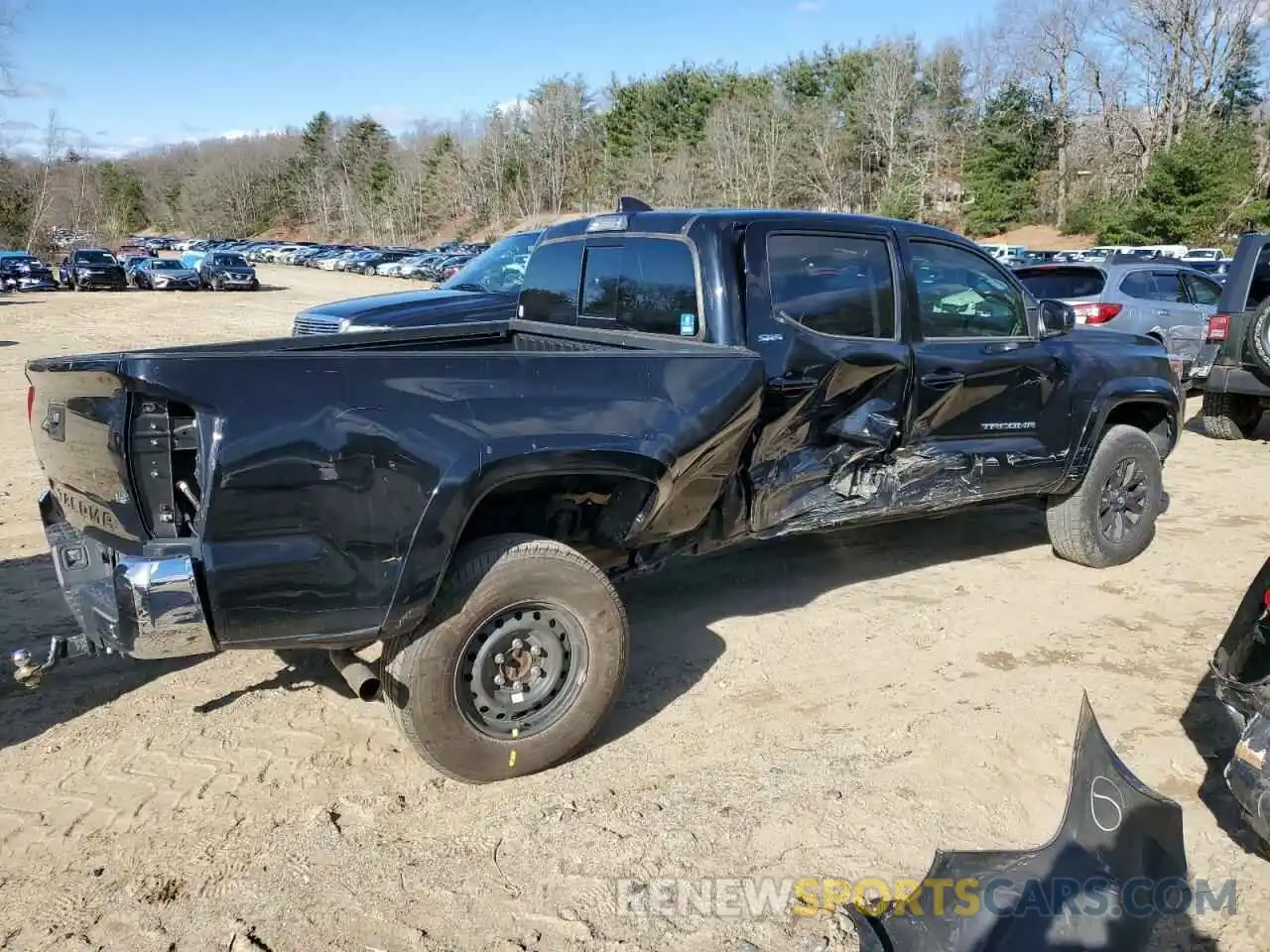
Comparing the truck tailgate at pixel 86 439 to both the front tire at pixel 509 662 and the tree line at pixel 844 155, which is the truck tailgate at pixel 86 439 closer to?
the front tire at pixel 509 662

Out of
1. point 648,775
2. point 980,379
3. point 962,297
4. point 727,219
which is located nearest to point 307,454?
point 648,775

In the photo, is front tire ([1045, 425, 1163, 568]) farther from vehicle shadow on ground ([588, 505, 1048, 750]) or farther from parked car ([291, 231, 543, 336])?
parked car ([291, 231, 543, 336])

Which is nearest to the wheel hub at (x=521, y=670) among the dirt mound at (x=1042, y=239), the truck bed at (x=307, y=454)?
the truck bed at (x=307, y=454)

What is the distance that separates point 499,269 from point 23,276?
3466 cm

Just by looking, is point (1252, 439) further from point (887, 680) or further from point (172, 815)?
point (172, 815)

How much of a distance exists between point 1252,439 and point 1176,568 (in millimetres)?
5579

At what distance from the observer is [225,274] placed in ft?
133

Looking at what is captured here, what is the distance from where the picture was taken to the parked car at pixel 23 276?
3684 cm

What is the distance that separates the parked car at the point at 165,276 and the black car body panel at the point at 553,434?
39.6 m

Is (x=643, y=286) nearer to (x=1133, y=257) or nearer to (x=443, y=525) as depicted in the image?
(x=443, y=525)

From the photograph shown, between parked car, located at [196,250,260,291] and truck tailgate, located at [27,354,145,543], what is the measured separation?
132 feet

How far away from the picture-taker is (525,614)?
3520mm

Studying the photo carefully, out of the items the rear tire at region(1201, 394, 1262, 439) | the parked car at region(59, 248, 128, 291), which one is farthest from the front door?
the parked car at region(59, 248, 128, 291)

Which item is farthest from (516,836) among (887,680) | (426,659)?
(887,680)
